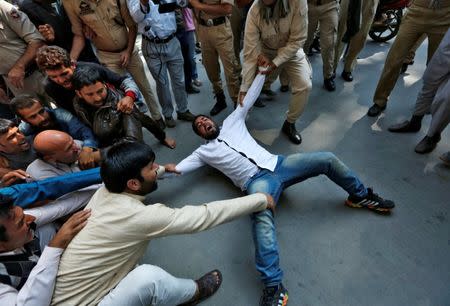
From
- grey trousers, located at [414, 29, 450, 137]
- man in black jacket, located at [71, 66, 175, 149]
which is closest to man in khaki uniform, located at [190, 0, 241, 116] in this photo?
man in black jacket, located at [71, 66, 175, 149]

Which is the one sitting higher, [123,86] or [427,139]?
[123,86]

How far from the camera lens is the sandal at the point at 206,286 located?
1600mm

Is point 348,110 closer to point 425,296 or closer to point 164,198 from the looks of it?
point 425,296

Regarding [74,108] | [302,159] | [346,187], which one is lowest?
[346,187]

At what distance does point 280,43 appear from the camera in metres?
2.35

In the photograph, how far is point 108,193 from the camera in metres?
1.31

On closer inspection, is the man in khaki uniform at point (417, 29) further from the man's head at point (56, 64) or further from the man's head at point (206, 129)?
the man's head at point (56, 64)

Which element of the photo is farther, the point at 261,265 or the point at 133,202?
the point at 261,265

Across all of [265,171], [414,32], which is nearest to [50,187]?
[265,171]

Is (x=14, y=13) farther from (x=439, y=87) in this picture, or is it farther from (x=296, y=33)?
(x=439, y=87)

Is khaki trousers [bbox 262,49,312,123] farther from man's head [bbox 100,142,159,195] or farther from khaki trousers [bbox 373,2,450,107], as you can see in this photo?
man's head [bbox 100,142,159,195]

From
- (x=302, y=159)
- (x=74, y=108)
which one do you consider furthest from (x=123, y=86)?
(x=302, y=159)

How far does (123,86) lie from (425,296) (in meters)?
2.27

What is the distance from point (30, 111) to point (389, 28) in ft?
13.6
